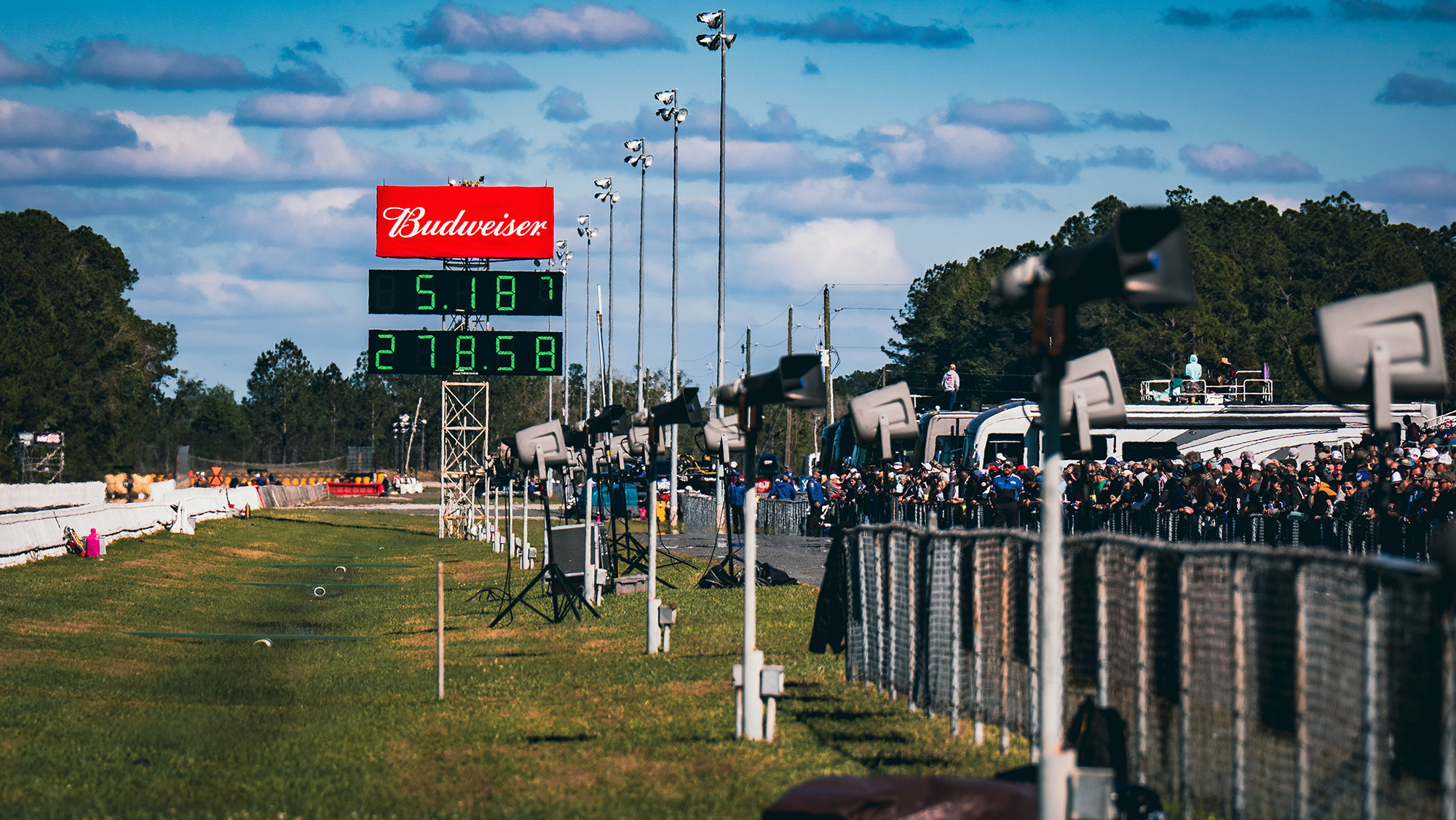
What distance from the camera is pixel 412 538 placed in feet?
174

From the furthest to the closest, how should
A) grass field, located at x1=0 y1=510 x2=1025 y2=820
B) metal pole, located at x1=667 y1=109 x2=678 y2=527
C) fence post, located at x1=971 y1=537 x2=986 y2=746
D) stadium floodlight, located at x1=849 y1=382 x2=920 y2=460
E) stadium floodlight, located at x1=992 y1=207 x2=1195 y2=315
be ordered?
1. metal pole, located at x1=667 y1=109 x2=678 y2=527
2. stadium floodlight, located at x1=849 y1=382 x2=920 y2=460
3. fence post, located at x1=971 y1=537 x2=986 y2=746
4. grass field, located at x1=0 y1=510 x2=1025 y2=820
5. stadium floodlight, located at x1=992 y1=207 x2=1195 y2=315

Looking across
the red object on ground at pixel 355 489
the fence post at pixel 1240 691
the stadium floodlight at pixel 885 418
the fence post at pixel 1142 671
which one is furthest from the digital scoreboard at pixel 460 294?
the red object on ground at pixel 355 489

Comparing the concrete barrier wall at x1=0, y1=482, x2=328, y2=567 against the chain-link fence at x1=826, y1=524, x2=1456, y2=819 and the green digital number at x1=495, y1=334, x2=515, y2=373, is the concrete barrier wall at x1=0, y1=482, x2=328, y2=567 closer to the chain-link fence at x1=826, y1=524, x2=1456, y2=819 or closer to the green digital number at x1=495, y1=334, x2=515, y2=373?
the green digital number at x1=495, y1=334, x2=515, y2=373

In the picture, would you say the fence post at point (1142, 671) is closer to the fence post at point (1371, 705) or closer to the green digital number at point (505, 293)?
the fence post at point (1371, 705)

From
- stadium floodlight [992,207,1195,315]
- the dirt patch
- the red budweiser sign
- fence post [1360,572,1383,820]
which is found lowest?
the dirt patch

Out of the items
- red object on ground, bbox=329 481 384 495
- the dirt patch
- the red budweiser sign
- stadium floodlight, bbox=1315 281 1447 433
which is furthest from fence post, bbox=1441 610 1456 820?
red object on ground, bbox=329 481 384 495

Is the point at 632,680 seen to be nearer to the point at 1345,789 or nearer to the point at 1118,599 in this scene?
the point at 1118,599

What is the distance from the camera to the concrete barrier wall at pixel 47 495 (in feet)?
148

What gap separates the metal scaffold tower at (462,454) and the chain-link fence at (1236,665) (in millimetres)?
31413

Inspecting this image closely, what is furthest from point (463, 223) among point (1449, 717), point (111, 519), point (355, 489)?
point (355, 489)

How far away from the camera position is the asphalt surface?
3068 centimetres

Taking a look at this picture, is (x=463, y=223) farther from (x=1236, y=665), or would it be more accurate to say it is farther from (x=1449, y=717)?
(x=1449, y=717)

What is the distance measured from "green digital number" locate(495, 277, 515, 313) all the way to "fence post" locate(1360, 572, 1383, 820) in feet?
115

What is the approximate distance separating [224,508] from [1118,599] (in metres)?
54.7
